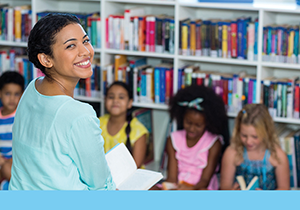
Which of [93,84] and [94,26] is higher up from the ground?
[94,26]

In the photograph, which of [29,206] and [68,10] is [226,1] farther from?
[29,206]

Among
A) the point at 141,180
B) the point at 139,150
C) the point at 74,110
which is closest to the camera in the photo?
the point at 74,110

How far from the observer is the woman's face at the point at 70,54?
101cm

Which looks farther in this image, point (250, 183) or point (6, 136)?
point (6, 136)

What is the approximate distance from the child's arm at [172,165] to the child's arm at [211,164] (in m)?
0.17

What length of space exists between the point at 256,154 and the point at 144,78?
88 cm

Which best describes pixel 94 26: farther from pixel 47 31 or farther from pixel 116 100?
pixel 47 31

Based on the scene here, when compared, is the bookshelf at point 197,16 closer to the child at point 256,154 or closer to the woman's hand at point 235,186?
the child at point 256,154

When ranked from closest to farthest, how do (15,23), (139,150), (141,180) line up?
(141,180) → (139,150) → (15,23)

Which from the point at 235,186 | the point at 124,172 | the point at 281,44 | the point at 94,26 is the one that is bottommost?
the point at 235,186

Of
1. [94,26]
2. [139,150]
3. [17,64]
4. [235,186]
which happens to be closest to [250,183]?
[235,186]

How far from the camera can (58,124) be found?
3.10ft

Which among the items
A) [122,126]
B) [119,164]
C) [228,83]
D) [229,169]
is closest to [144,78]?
[122,126]

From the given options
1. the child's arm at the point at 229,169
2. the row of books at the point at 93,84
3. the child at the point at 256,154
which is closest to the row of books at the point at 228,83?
the child at the point at 256,154
